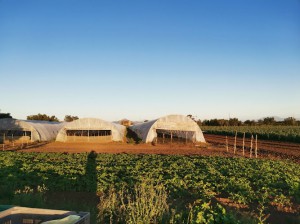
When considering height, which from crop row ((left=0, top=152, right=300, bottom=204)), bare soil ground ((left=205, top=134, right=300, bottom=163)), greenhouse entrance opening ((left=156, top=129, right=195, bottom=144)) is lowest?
bare soil ground ((left=205, top=134, right=300, bottom=163))

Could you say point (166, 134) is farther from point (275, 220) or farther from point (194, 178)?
point (275, 220)

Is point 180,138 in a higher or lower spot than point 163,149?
higher

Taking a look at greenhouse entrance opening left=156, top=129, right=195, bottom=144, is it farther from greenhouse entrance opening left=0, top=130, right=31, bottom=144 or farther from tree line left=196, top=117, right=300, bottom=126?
tree line left=196, top=117, right=300, bottom=126

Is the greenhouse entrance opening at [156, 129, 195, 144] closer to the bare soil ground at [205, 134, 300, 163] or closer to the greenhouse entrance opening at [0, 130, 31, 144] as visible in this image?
the bare soil ground at [205, 134, 300, 163]

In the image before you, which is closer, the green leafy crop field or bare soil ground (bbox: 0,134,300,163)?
the green leafy crop field

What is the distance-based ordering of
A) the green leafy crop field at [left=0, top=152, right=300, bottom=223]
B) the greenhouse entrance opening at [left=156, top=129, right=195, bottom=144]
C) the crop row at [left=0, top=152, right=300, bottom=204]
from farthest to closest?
the greenhouse entrance opening at [left=156, top=129, right=195, bottom=144], the crop row at [left=0, top=152, right=300, bottom=204], the green leafy crop field at [left=0, top=152, right=300, bottom=223]

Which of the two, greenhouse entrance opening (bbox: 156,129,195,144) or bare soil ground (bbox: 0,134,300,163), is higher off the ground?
greenhouse entrance opening (bbox: 156,129,195,144)

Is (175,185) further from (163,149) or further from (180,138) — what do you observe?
(180,138)

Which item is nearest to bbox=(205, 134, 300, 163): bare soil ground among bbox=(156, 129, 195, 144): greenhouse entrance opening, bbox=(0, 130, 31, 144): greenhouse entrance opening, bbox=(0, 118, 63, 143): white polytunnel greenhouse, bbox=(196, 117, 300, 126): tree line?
bbox=(156, 129, 195, 144): greenhouse entrance opening

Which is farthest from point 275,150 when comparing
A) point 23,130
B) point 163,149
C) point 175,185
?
point 23,130

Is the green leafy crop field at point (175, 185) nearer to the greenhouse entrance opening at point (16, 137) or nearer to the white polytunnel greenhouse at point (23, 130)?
the white polytunnel greenhouse at point (23, 130)

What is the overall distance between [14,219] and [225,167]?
10178mm

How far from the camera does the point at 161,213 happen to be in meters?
5.81

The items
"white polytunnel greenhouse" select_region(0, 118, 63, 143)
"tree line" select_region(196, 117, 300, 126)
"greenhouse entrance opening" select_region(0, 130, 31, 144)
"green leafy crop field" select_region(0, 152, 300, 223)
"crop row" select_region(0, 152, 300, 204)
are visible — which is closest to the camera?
"green leafy crop field" select_region(0, 152, 300, 223)
